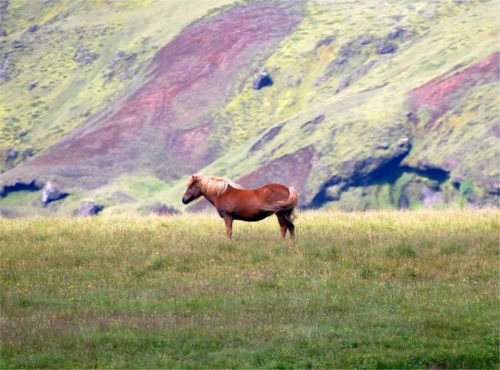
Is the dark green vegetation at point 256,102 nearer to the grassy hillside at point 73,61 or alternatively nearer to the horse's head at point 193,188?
the grassy hillside at point 73,61

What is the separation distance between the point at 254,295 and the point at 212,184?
768cm

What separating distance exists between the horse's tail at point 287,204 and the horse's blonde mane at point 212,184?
147cm

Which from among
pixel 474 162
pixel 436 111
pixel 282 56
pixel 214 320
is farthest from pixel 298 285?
pixel 282 56

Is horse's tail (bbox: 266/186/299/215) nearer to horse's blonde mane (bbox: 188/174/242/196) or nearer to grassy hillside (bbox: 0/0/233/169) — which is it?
horse's blonde mane (bbox: 188/174/242/196)

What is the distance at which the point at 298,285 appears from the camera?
1997cm

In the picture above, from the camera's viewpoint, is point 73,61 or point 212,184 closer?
point 212,184

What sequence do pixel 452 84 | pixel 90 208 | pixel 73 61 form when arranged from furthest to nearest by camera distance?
pixel 73 61, pixel 452 84, pixel 90 208

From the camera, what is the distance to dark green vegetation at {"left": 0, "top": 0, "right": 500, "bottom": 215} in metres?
115

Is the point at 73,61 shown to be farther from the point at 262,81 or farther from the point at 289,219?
the point at 289,219

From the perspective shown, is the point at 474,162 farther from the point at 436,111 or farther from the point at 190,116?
the point at 190,116

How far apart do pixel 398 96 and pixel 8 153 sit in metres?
50.9

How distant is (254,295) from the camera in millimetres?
19125

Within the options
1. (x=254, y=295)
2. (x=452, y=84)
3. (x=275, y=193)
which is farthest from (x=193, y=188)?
(x=452, y=84)

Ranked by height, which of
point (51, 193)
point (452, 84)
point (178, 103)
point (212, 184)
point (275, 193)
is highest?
point (275, 193)
